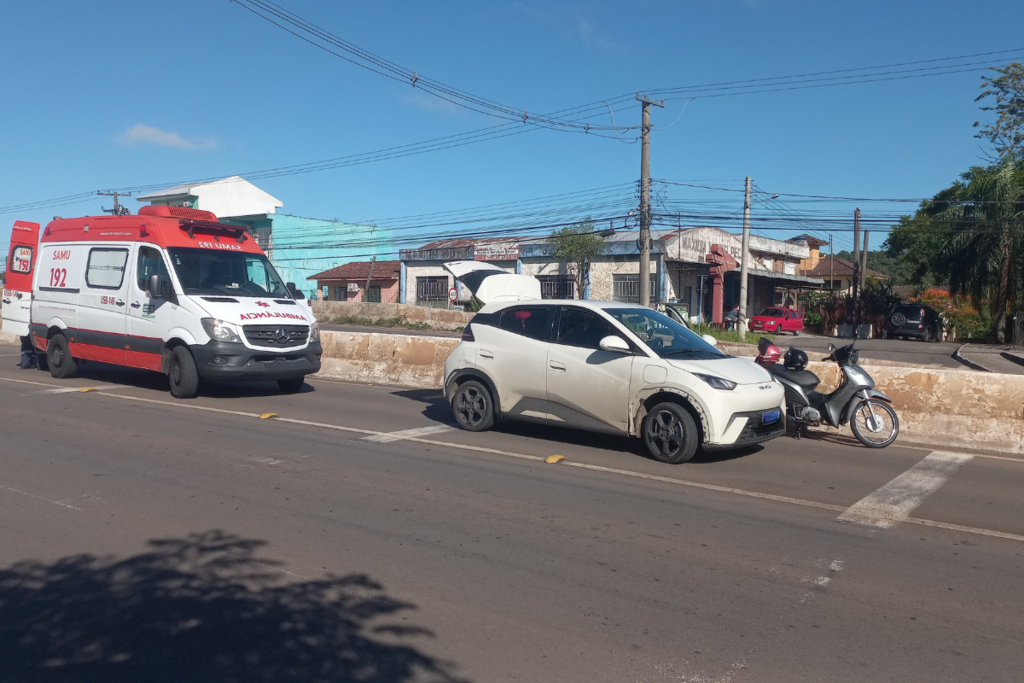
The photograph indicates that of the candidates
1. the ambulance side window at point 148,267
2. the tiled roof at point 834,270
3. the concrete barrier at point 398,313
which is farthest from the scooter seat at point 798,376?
the tiled roof at point 834,270

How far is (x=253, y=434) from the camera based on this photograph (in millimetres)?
9531

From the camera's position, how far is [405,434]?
9.73 metres

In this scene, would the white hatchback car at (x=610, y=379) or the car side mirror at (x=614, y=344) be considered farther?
the car side mirror at (x=614, y=344)

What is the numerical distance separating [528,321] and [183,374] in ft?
18.4

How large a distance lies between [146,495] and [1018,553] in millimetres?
6634

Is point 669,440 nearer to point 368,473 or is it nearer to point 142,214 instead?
point 368,473

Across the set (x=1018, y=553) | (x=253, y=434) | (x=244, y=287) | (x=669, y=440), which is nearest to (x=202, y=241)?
(x=244, y=287)

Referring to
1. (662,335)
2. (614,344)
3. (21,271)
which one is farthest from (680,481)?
(21,271)

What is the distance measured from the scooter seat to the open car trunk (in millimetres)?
5914

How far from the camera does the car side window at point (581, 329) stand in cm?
895

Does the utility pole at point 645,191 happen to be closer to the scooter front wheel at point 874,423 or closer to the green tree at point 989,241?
the green tree at point 989,241

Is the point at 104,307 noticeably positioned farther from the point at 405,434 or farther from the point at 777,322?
the point at 777,322

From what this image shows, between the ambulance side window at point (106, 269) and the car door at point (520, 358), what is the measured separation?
6.69m

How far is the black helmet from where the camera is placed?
986 cm
